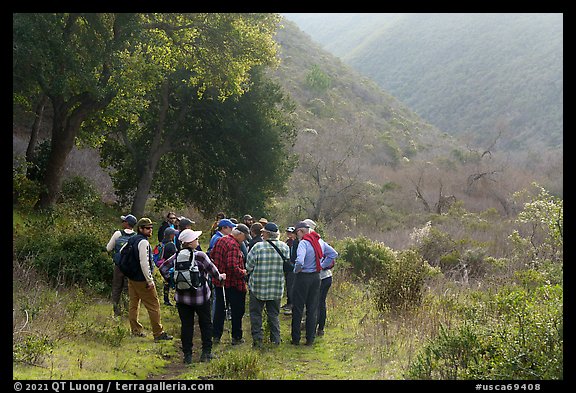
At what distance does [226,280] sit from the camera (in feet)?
29.5

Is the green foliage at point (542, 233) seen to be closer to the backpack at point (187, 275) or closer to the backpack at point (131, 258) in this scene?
the backpack at point (187, 275)

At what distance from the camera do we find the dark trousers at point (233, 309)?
909 cm

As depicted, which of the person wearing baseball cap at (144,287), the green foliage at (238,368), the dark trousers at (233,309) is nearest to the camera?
the green foliage at (238,368)

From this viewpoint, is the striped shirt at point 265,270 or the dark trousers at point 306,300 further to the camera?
the dark trousers at point 306,300

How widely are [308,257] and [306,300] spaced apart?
2.56ft

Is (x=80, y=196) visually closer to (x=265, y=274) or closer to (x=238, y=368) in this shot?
(x=265, y=274)

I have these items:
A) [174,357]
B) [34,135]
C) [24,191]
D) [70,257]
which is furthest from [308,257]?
[34,135]

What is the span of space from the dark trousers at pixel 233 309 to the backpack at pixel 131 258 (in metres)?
1.33

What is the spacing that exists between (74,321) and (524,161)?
51385 mm

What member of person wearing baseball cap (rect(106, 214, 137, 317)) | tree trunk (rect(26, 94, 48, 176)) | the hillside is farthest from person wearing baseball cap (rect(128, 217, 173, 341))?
the hillside

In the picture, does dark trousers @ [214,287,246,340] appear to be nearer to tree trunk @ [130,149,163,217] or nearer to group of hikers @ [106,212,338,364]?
group of hikers @ [106,212,338,364]

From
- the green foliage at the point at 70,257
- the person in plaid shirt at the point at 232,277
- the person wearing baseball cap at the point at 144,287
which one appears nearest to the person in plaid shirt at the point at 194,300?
the person in plaid shirt at the point at 232,277

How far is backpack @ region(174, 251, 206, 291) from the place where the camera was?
782cm
